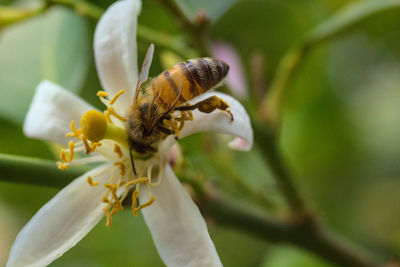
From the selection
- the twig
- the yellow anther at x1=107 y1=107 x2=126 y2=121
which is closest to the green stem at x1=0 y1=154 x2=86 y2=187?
the yellow anther at x1=107 y1=107 x2=126 y2=121

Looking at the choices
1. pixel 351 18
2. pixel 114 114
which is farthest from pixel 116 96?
pixel 351 18

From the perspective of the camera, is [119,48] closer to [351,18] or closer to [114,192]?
[114,192]

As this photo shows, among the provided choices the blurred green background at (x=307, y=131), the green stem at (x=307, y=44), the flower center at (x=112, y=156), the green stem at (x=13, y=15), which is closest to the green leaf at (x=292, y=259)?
the blurred green background at (x=307, y=131)

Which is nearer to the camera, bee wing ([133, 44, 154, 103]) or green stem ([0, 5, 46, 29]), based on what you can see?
bee wing ([133, 44, 154, 103])

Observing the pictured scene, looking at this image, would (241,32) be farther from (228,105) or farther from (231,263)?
(228,105)

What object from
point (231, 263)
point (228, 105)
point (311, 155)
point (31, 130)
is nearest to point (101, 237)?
point (231, 263)

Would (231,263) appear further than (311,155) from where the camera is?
No

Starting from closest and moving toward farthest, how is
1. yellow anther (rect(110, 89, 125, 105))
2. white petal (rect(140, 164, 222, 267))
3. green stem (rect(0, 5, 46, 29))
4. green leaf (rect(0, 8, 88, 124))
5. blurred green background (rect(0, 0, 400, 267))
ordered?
white petal (rect(140, 164, 222, 267)) → yellow anther (rect(110, 89, 125, 105)) → green stem (rect(0, 5, 46, 29)) → green leaf (rect(0, 8, 88, 124)) → blurred green background (rect(0, 0, 400, 267))

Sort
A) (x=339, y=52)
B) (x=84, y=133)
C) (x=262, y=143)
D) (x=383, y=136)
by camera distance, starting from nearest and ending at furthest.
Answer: (x=84, y=133) < (x=262, y=143) < (x=383, y=136) < (x=339, y=52)

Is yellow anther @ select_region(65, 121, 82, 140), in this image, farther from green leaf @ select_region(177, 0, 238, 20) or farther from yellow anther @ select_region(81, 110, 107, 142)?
green leaf @ select_region(177, 0, 238, 20)
